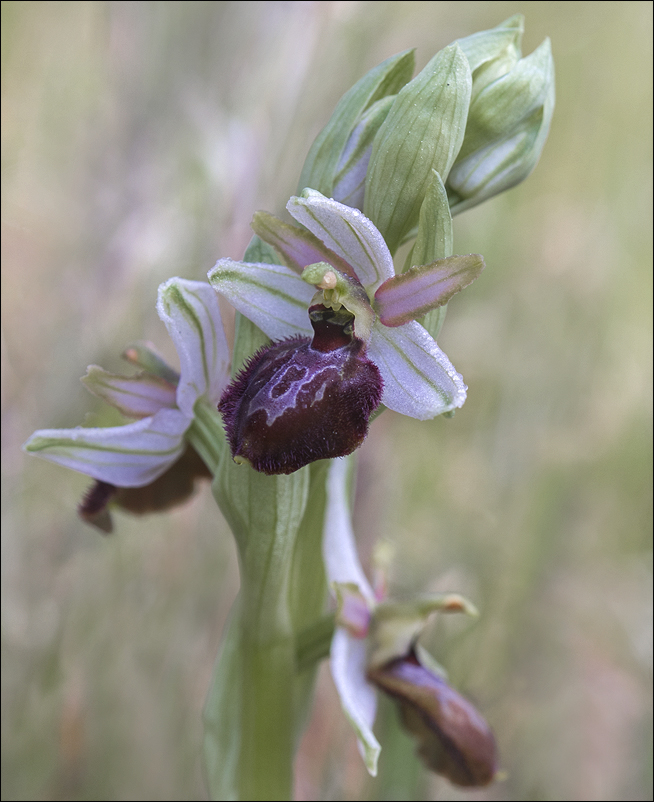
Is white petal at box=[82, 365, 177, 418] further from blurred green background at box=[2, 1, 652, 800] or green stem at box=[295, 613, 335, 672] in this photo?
blurred green background at box=[2, 1, 652, 800]

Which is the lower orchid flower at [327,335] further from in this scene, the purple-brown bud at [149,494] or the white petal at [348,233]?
the purple-brown bud at [149,494]

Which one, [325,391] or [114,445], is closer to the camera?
[325,391]

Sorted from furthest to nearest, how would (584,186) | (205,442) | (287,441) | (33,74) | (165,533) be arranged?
(584,186) < (33,74) < (165,533) < (205,442) < (287,441)

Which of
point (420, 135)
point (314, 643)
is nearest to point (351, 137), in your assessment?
point (420, 135)

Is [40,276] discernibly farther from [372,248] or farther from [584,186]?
[584,186]

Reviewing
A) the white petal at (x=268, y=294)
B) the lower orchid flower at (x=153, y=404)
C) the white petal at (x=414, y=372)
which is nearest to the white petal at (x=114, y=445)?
the lower orchid flower at (x=153, y=404)

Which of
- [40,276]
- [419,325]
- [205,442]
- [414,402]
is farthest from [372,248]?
[40,276]

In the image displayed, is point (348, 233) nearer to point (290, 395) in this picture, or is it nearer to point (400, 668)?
point (290, 395)
